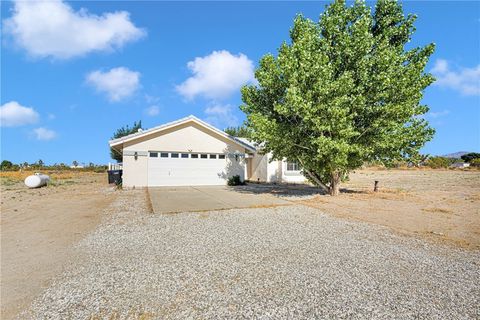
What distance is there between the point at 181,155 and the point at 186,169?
41.7 inches

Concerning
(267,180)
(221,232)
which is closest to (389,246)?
(221,232)

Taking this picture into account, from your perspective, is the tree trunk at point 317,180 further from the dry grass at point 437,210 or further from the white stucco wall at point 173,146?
the white stucco wall at point 173,146

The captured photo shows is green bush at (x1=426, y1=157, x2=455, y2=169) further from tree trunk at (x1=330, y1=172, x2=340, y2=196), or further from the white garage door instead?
the white garage door

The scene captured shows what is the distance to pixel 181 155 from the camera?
19766 mm

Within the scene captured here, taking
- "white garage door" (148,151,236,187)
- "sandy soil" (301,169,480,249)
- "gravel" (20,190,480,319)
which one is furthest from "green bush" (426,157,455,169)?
"gravel" (20,190,480,319)

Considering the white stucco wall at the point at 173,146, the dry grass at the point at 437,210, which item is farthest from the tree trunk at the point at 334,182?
the white stucco wall at the point at 173,146

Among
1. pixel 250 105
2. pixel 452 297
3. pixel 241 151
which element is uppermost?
pixel 250 105

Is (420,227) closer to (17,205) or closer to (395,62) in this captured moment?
(395,62)

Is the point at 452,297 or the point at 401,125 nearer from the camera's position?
the point at 452,297

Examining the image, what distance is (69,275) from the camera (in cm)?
436

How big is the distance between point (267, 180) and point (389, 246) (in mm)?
17883

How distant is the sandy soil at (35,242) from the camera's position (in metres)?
3.94

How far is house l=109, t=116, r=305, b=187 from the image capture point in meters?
18.4

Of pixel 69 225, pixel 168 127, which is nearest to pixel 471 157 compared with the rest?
pixel 168 127
